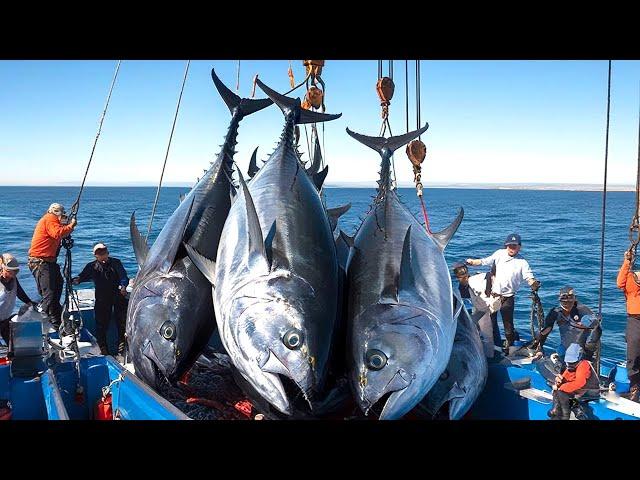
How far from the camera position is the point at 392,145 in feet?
12.9

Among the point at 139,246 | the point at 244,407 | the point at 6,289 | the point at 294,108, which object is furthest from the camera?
the point at 6,289

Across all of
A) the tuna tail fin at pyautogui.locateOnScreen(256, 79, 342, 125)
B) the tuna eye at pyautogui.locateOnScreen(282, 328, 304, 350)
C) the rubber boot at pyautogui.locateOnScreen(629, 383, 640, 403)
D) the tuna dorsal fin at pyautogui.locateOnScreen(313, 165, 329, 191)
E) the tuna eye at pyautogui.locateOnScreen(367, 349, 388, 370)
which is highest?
the tuna tail fin at pyautogui.locateOnScreen(256, 79, 342, 125)

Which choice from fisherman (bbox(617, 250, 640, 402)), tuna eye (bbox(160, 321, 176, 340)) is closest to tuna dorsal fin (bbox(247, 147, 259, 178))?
tuna eye (bbox(160, 321, 176, 340))

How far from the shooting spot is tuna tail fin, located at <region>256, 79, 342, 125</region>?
3.73 m

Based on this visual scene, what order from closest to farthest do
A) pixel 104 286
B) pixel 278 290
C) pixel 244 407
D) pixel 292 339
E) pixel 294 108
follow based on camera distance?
Answer: 1. pixel 292 339
2. pixel 278 290
3. pixel 244 407
4. pixel 294 108
5. pixel 104 286

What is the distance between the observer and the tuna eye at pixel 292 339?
2.27 meters

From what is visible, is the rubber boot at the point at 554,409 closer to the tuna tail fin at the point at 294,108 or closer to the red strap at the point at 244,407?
the red strap at the point at 244,407

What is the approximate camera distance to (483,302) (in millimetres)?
4387

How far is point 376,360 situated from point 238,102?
2.59 metres

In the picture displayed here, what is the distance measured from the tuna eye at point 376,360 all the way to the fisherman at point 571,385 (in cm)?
163

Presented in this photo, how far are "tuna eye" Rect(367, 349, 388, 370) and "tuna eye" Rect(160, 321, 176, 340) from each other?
3.32 feet

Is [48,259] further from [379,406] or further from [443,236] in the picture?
[379,406]

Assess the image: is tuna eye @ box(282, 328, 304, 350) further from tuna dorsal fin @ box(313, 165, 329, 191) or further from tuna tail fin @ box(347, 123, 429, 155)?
tuna tail fin @ box(347, 123, 429, 155)

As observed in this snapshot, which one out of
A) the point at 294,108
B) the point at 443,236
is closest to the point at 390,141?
the point at 294,108
